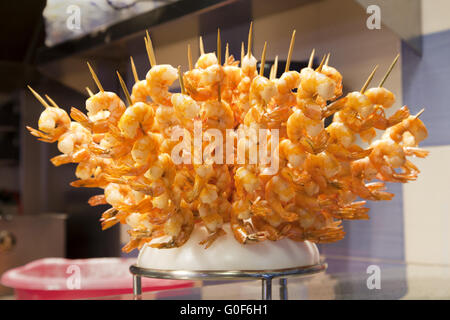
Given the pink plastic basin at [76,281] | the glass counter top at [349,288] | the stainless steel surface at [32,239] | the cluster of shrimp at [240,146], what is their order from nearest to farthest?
1. the cluster of shrimp at [240,146]
2. the glass counter top at [349,288]
3. the pink plastic basin at [76,281]
4. the stainless steel surface at [32,239]

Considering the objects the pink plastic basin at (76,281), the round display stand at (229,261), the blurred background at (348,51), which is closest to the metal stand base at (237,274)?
the round display stand at (229,261)

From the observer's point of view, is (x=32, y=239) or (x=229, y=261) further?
(x=32, y=239)

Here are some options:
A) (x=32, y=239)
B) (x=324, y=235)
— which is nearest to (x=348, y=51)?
(x=324, y=235)

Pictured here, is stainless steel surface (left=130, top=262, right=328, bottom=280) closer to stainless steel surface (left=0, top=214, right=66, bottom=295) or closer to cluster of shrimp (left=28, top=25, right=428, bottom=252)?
cluster of shrimp (left=28, top=25, right=428, bottom=252)

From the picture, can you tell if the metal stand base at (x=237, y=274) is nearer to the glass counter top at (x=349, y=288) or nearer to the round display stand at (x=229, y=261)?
the round display stand at (x=229, y=261)

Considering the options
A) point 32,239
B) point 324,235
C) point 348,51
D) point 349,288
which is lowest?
point 32,239

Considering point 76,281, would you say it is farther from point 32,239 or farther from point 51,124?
point 32,239
